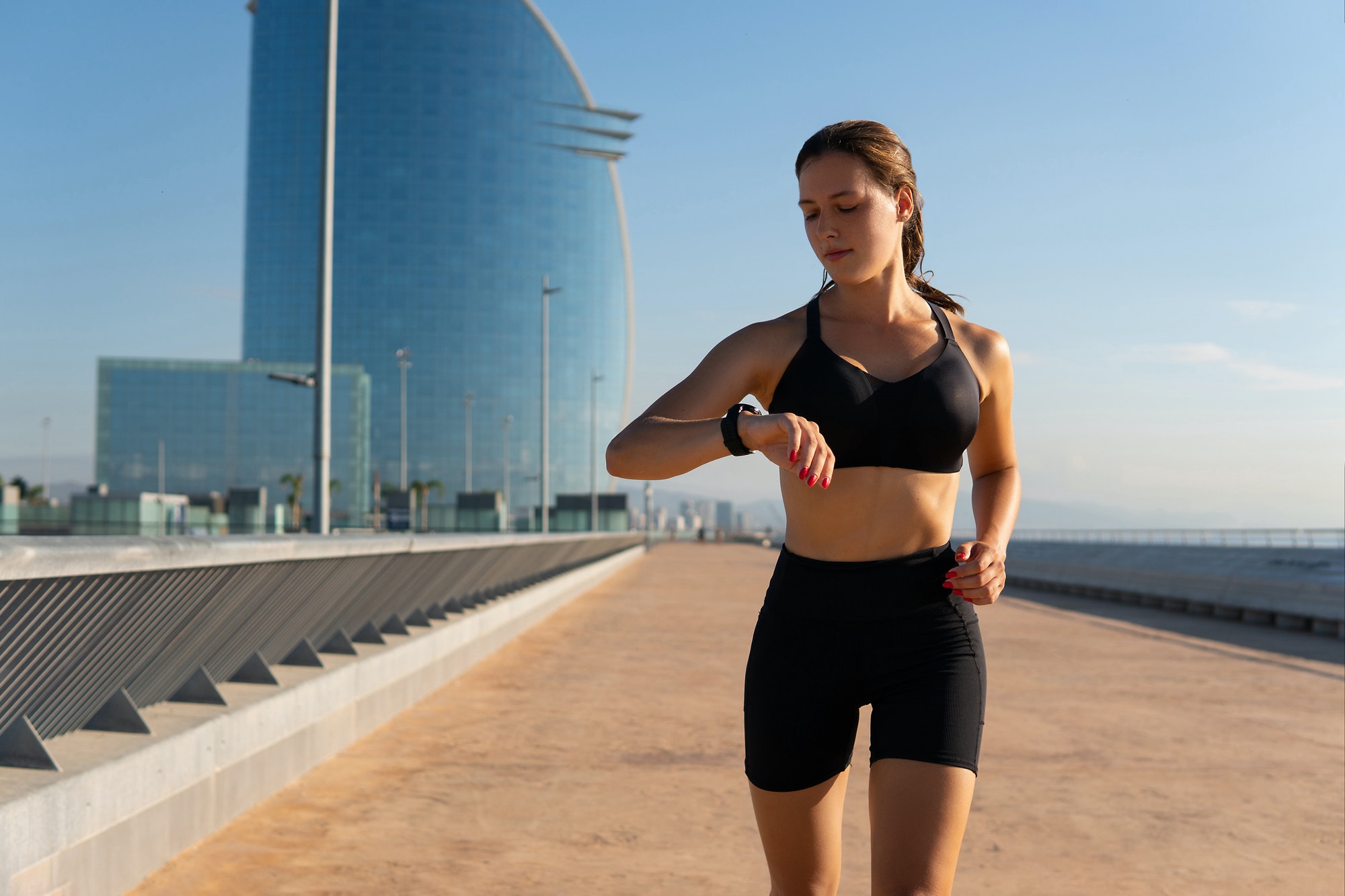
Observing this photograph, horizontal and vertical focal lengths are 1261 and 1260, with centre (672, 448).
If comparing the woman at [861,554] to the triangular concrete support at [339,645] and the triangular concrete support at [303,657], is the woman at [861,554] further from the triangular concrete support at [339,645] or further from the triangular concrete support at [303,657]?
the triangular concrete support at [339,645]

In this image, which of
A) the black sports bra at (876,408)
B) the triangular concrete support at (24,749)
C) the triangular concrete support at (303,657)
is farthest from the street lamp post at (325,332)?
the black sports bra at (876,408)

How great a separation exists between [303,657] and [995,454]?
588cm

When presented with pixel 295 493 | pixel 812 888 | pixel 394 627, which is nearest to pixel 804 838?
pixel 812 888

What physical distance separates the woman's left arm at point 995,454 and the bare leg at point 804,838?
2.12 feet

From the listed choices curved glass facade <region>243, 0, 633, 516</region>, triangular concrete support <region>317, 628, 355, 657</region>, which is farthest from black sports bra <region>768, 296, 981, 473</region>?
curved glass facade <region>243, 0, 633, 516</region>

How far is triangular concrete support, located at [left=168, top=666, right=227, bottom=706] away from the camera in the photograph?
19.9 feet

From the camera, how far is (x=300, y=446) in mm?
111375

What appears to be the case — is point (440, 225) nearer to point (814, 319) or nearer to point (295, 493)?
point (295, 493)

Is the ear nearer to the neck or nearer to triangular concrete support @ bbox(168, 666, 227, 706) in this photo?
the neck

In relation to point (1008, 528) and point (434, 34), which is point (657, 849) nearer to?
point (1008, 528)

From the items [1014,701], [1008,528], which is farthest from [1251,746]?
[1008,528]

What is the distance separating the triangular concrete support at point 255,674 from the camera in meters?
6.93

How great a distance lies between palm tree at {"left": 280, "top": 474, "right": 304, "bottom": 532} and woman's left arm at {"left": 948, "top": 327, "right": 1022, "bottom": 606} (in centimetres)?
10126

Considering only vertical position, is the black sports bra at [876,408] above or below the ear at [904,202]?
below
